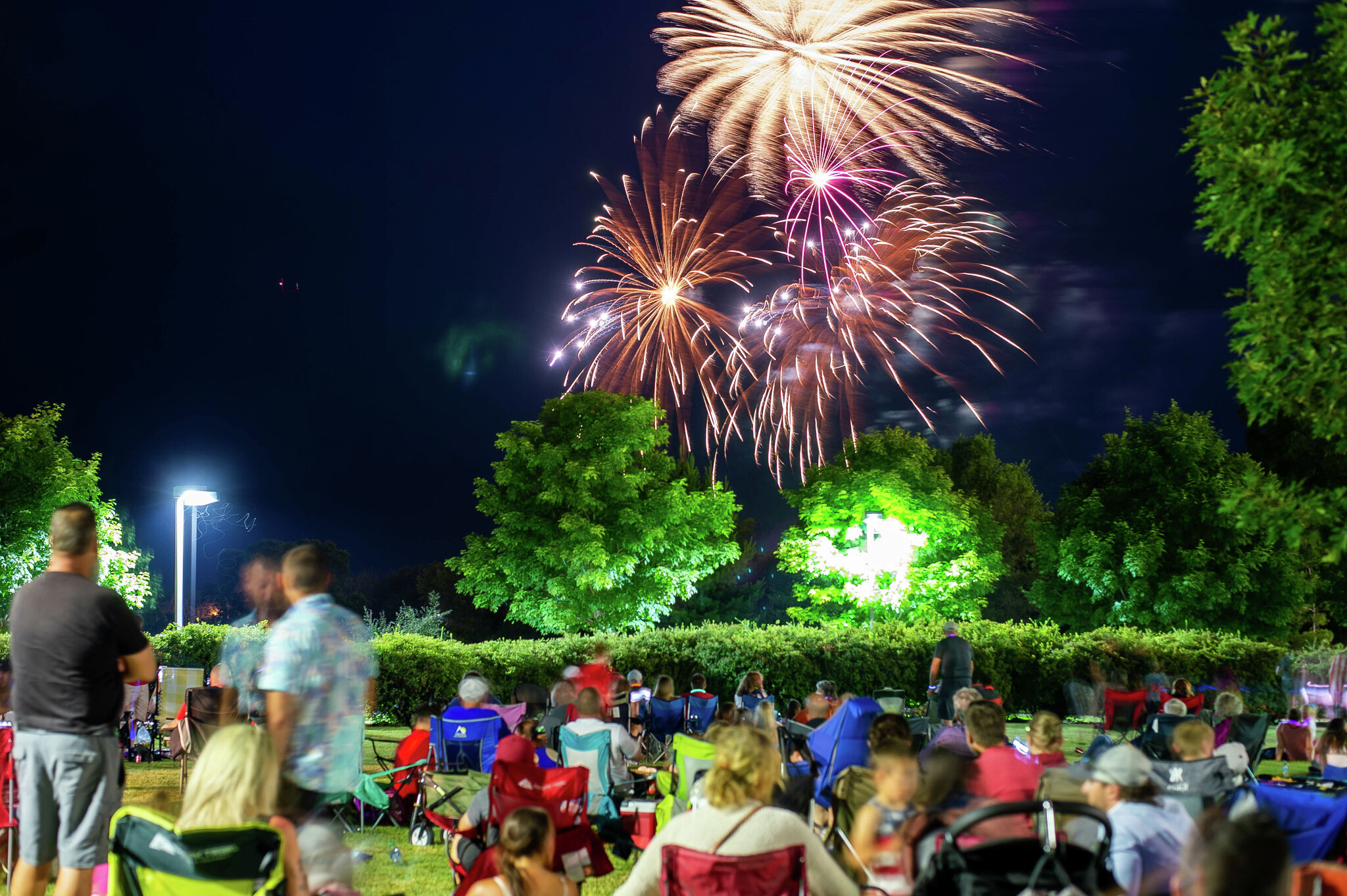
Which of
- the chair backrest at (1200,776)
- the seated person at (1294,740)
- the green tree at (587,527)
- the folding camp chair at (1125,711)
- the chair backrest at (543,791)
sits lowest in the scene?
the seated person at (1294,740)

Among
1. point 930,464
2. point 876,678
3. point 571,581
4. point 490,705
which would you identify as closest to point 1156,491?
point 930,464

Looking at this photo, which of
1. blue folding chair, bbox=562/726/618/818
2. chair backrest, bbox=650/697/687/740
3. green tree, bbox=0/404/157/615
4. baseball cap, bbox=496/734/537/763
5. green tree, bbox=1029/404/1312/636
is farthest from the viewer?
green tree, bbox=1029/404/1312/636

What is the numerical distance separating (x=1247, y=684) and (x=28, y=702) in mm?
24662

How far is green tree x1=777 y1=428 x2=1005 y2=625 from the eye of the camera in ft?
99.2

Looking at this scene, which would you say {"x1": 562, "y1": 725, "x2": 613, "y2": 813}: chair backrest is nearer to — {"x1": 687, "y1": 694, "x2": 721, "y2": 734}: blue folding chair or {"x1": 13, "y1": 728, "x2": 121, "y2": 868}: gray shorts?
{"x1": 13, "y1": 728, "x2": 121, "y2": 868}: gray shorts

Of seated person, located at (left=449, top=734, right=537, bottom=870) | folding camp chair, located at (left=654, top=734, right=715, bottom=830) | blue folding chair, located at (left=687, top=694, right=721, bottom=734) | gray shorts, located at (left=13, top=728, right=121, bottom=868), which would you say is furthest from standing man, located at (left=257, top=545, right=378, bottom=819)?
blue folding chair, located at (left=687, top=694, right=721, bottom=734)

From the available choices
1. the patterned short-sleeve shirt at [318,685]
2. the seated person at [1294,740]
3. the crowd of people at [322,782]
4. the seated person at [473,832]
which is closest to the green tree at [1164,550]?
the seated person at [1294,740]

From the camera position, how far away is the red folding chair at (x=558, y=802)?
573 cm

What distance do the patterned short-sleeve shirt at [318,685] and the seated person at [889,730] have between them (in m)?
2.61

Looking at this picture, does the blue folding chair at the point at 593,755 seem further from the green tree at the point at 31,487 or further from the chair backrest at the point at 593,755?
the green tree at the point at 31,487

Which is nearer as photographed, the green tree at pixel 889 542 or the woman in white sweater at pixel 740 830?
the woman in white sweater at pixel 740 830

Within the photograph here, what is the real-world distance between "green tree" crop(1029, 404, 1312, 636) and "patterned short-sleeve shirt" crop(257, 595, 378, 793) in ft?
89.5

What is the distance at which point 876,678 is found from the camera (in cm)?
2112

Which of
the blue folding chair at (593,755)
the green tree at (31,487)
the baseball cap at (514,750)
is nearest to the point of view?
the baseball cap at (514,750)
